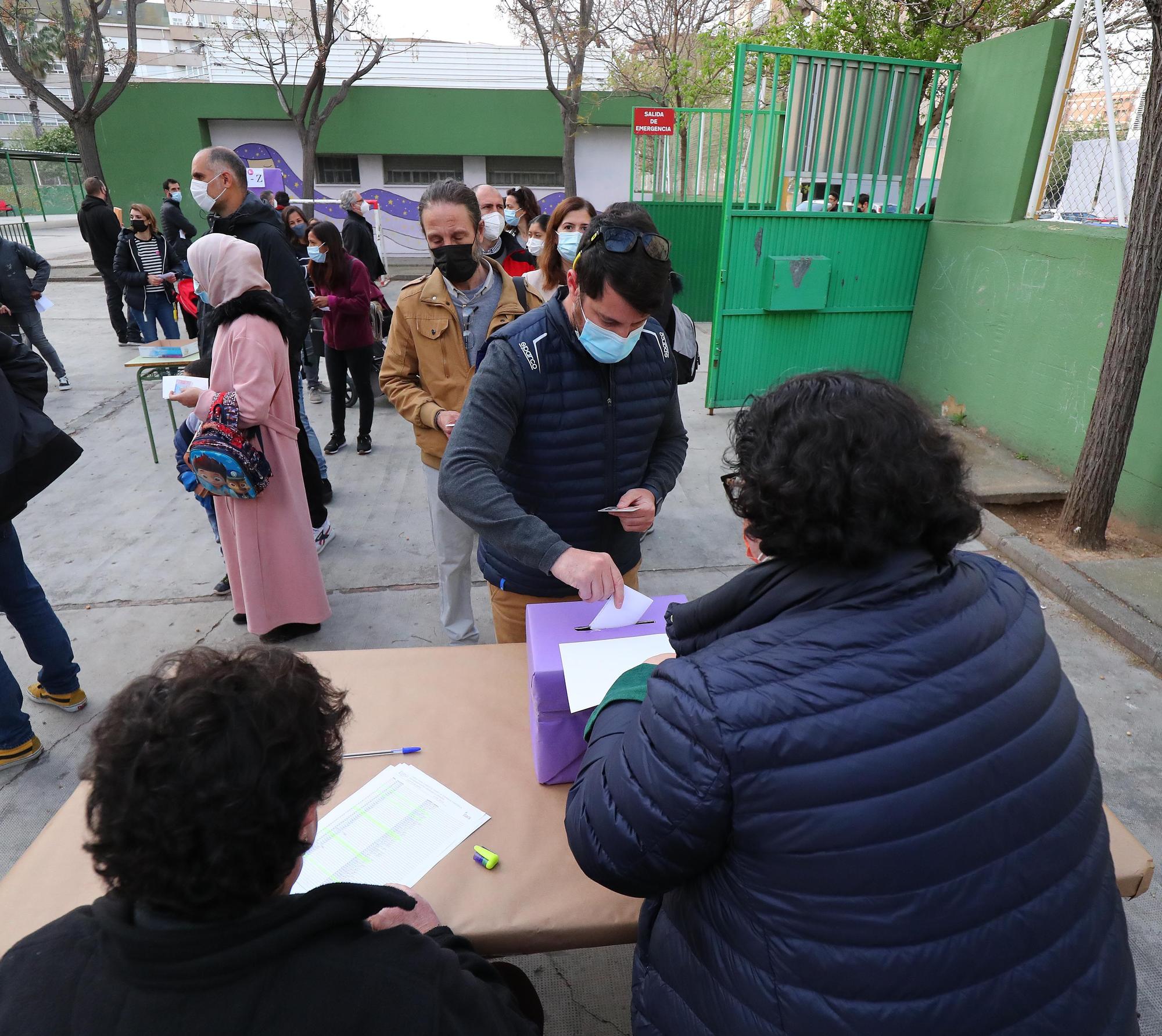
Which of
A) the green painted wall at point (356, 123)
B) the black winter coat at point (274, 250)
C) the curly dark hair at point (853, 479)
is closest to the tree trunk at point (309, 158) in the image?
the green painted wall at point (356, 123)

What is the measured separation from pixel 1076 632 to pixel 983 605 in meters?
3.20

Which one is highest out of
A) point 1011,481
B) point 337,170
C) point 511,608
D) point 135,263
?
point 337,170

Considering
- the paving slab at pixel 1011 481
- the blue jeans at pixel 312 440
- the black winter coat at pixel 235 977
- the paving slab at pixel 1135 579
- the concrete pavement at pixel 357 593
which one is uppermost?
the black winter coat at pixel 235 977

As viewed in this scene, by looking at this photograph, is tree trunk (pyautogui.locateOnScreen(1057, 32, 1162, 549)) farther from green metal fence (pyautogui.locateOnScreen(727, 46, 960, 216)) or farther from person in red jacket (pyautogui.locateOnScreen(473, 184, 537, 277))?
person in red jacket (pyautogui.locateOnScreen(473, 184, 537, 277))

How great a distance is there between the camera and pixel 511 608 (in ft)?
7.36

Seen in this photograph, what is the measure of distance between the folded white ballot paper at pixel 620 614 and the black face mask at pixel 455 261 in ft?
5.72

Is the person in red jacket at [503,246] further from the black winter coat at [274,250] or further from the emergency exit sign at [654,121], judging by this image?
the emergency exit sign at [654,121]

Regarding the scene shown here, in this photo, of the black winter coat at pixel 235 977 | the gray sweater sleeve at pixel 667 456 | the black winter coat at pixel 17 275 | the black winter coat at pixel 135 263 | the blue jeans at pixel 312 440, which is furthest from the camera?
the black winter coat at pixel 135 263

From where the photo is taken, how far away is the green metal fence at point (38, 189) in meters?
20.3

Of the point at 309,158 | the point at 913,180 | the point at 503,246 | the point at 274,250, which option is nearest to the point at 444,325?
the point at 274,250

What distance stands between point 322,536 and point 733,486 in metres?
3.70

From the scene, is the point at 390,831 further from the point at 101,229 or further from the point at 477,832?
the point at 101,229

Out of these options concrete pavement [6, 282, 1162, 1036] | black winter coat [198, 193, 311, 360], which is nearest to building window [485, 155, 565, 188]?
concrete pavement [6, 282, 1162, 1036]

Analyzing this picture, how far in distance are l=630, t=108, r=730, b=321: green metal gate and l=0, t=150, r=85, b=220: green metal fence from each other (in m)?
17.7
